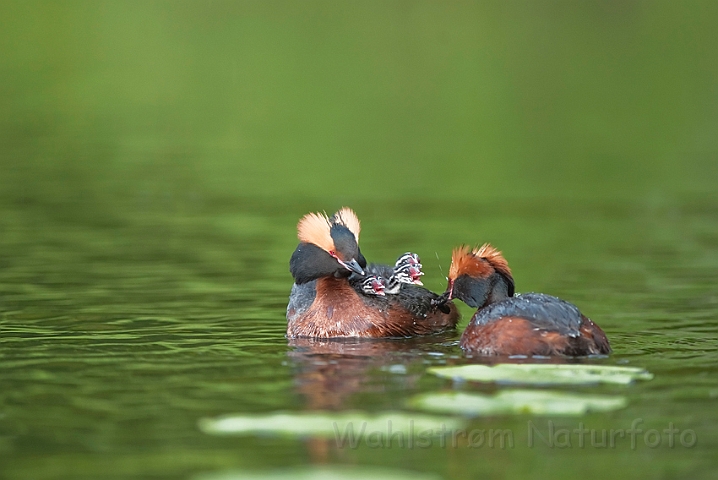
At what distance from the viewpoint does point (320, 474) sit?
25.6ft

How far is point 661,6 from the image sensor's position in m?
75.3

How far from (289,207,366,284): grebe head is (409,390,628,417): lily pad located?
3.76 m

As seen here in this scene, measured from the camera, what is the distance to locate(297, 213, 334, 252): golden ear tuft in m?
13.6

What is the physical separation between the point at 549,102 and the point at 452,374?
33156 mm

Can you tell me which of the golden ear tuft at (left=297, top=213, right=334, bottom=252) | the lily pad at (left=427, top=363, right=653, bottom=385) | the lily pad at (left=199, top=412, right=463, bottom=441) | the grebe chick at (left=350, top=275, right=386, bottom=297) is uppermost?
the golden ear tuft at (left=297, top=213, right=334, bottom=252)

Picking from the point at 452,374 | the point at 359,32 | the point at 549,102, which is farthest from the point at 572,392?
the point at 359,32

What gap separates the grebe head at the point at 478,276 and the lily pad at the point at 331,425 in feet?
13.8

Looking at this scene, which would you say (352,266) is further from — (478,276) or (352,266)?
(478,276)

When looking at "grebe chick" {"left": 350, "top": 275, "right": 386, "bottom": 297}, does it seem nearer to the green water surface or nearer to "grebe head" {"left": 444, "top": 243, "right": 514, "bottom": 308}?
the green water surface

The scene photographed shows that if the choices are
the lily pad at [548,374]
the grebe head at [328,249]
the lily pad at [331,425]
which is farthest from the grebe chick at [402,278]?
the lily pad at [331,425]

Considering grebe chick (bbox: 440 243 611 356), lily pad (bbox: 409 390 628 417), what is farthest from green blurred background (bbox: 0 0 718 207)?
lily pad (bbox: 409 390 628 417)

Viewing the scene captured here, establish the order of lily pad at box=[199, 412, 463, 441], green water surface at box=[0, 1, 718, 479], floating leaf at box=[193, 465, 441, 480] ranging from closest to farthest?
floating leaf at box=[193, 465, 441, 480] < lily pad at box=[199, 412, 463, 441] < green water surface at box=[0, 1, 718, 479]

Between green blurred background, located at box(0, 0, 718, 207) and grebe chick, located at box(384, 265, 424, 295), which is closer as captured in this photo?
grebe chick, located at box(384, 265, 424, 295)

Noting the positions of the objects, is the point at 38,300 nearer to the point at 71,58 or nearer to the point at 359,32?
the point at 71,58
